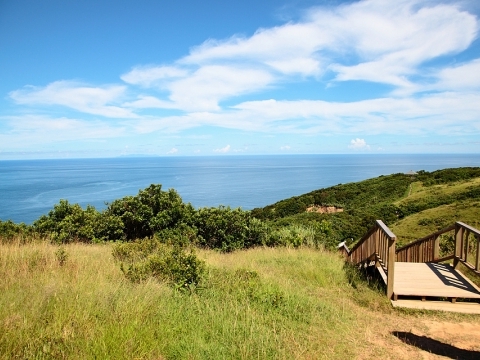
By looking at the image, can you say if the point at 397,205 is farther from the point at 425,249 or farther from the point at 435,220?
the point at 425,249

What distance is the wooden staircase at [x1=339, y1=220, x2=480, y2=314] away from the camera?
6465mm

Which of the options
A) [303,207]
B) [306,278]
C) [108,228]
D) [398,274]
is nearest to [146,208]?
[108,228]

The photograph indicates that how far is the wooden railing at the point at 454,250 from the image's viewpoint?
23.5 ft

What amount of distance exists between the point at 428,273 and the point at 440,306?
66.7 inches

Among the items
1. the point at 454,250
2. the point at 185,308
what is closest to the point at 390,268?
the point at 454,250

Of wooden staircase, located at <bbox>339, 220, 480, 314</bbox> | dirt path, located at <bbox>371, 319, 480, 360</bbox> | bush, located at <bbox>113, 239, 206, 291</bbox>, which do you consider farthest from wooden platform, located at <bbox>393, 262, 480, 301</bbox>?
bush, located at <bbox>113, 239, 206, 291</bbox>

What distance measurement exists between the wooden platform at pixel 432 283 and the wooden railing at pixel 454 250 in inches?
14.2

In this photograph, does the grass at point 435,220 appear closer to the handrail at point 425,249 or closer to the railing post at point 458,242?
the handrail at point 425,249

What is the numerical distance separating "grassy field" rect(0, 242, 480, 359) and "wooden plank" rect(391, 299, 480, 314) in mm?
234

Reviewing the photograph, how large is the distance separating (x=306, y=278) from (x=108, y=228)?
28.8 ft

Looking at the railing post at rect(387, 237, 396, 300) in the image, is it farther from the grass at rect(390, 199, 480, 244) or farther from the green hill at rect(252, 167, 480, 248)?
the grass at rect(390, 199, 480, 244)

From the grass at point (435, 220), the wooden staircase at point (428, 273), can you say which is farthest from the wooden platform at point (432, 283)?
the grass at point (435, 220)

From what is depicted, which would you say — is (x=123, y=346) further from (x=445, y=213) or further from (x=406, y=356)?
(x=445, y=213)

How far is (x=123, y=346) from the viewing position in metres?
3.60
